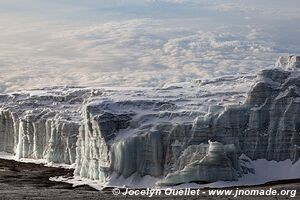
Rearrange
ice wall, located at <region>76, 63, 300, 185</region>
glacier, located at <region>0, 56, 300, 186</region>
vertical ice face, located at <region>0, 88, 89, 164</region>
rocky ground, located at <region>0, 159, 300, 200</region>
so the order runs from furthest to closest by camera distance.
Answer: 1. vertical ice face, located at <region>0, 88, 89, 164</region>
2. ice wall, located at <region>76, 63, 300, 185</region>
3. glacier, located at <region>0, 56, 300, 186</region>
4. rocky ground, located at <region>0, 159, 300, 200</region>

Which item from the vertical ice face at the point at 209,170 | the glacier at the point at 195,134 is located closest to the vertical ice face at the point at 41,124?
the glacier at the point at 195,134

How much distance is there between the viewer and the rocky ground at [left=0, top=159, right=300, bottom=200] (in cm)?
4241

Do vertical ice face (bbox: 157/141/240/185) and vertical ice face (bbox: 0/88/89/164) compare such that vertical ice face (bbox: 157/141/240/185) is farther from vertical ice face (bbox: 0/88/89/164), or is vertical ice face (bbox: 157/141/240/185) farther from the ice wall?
vertical ice face (bbox: 0/88/89/164)

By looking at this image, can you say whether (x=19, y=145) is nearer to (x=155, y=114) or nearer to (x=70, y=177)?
(x=70, y=177)

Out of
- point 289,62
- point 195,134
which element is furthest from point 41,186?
point 289,62

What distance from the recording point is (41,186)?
186ft

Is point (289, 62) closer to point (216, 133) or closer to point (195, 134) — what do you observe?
point (216, 133)

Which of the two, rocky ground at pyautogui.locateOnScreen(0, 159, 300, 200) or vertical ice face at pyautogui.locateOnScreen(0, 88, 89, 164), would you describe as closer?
rocky ground at pyautogui.locateOnScreen(0, 159, 300, 200)

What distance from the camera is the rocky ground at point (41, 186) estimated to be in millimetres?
42406

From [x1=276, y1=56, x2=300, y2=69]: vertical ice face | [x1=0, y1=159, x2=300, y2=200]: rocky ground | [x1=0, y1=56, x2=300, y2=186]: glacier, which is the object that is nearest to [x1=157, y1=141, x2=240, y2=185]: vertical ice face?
[x1=0, y1=56, x2=300, y2=186]: glacier

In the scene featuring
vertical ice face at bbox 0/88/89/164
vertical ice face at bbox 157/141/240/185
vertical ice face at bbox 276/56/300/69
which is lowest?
vertical ice face at bbox 0/88/89/164

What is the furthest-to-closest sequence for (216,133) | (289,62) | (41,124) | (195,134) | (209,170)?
(41,124), (289,62), (216,133), (195,134), (209,170)

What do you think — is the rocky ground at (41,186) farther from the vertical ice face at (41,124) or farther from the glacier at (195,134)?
the glacier at (195,134)

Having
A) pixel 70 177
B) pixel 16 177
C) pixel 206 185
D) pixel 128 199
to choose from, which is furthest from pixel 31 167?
pixel 128 199
